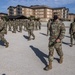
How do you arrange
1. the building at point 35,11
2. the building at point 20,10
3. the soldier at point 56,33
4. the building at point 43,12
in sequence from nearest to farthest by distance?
1. the soldier at point 56,33
2. the building at point 20,10
3. the building at point 35,11
4. the building at point 43,12

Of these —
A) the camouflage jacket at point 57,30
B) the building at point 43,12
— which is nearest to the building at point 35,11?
the building at point 43,12

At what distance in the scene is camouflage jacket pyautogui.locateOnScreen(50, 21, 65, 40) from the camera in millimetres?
6184

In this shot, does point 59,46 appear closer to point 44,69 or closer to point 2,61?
point 44,69

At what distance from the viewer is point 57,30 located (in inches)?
246

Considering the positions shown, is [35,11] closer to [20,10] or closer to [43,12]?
[43,12]

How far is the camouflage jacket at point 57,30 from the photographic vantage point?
6.18 meters

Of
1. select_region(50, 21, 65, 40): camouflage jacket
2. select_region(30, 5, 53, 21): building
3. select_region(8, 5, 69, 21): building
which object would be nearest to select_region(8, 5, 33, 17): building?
select_region(8, 5, 69, 21): building

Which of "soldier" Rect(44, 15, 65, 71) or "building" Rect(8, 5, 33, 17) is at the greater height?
"building" Rect(8, 5, 33, 17)

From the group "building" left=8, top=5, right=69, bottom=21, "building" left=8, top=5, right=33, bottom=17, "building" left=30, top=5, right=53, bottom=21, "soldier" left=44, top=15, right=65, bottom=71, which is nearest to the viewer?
"soldier" left=44, top=15, right=65, bottom=71

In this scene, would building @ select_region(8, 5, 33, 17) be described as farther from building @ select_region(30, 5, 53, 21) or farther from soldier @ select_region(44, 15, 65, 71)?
soldier @ select_region(44, 15, 65, 71)

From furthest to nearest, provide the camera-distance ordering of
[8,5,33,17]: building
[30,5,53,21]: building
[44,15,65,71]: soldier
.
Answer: [30,5,53,21]: building < [8,5,33,17]: building < [44,15,65,71]: soldier

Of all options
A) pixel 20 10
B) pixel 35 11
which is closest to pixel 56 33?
pixel 20 10

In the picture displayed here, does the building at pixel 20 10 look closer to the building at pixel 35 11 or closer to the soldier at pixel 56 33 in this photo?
the building at pixel 35 11

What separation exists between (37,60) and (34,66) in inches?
34.1
